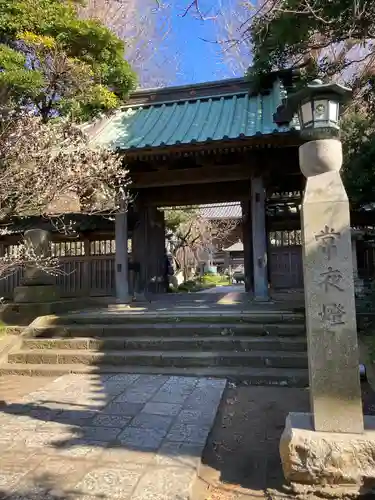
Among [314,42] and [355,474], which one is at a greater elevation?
[314,42]

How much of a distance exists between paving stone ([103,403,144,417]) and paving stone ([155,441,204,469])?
849mm

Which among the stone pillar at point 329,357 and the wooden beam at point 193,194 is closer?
the stone pillar at point 329,357

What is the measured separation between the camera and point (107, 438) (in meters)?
3.49

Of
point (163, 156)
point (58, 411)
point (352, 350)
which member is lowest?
point (58, 411)

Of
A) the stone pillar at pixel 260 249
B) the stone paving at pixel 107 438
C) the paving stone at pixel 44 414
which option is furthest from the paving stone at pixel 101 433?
the stone pillar at pixel 260 249

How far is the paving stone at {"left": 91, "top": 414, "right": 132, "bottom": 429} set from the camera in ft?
12.5

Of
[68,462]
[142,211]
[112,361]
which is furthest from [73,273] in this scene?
[68,462]

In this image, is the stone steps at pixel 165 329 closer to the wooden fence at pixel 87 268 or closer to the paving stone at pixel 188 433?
the wooden fence at pixel 87 268

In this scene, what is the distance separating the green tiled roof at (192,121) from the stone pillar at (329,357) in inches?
176

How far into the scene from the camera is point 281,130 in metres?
6.96

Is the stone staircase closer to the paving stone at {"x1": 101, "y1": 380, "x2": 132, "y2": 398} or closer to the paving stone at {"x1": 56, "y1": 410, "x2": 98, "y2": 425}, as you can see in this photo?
the paving stone at {"x1": 101, "y1": 380, "x2": 132, "y2": 398}

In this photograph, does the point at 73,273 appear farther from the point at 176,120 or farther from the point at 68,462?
the point at 68,462

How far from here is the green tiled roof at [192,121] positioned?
781cm

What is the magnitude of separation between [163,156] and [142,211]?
2.36 m
